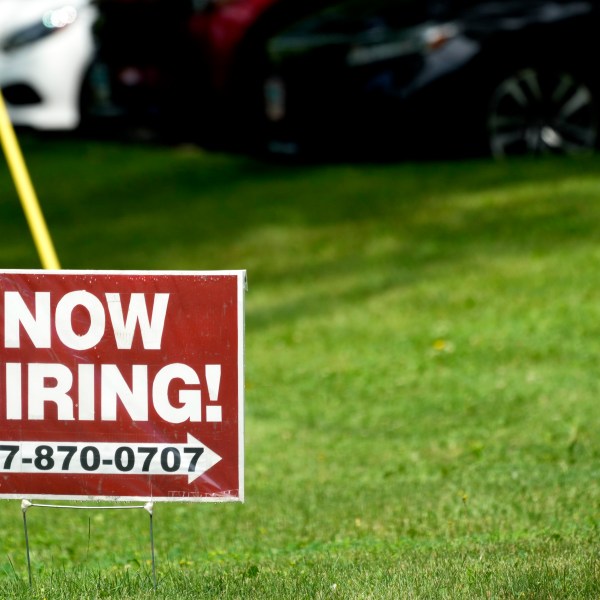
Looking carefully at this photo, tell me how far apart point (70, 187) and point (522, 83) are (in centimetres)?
451

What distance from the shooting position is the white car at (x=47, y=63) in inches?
637

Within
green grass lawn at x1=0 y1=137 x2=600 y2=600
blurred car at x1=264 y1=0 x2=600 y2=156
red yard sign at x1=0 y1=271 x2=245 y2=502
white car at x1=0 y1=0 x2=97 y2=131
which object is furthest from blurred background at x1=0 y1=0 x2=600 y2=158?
red yard sign at x1=0 y1=271 x2=245 y2=502

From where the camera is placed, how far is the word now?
4348 mm

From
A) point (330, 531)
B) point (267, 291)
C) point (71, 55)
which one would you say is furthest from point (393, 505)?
point (71, 55)

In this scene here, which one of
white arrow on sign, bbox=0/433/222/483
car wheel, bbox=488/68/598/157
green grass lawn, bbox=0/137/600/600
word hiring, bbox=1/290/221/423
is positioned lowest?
green grass lawn, bbox=0/137/600/600

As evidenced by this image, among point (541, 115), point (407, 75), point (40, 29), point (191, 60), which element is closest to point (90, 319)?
point (407, 75)

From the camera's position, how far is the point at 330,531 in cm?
595

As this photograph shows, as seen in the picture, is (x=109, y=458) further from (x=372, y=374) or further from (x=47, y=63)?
(x=47, y=63)

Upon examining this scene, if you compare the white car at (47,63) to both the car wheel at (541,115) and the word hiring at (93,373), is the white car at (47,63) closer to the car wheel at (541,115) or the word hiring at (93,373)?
the car wheel at (541,115)

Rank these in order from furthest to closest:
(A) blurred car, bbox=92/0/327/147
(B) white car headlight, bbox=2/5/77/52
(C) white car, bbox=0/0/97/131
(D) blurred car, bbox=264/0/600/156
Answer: (B) white car headlight, bbox=2/5/77/52, (C) white car, bbox=0/0/97/131, (A) blurred car, bbox=92/0/327/147, (D) blurred car, bbox=264/0/600/156

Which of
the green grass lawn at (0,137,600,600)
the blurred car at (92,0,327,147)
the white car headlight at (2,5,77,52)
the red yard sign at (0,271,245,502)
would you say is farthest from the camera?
the white car headlight at (2,5,77,52)

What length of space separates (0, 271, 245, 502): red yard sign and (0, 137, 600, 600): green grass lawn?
1.22 ft

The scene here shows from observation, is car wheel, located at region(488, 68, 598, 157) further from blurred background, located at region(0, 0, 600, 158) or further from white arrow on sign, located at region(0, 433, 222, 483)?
white arrow on sign, located at region(0, 433, 222, 483)

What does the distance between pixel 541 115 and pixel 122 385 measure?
8777mm
